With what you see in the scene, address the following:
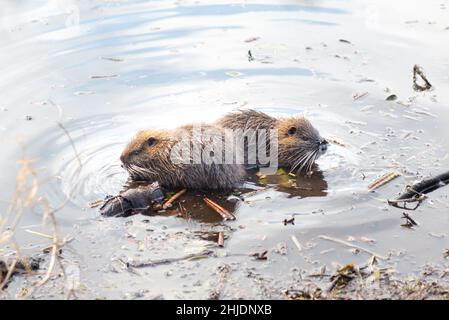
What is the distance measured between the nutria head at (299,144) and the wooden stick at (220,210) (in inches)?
42.5

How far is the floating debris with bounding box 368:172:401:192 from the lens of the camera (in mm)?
5516

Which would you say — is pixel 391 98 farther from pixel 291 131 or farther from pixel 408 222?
pixel 408 222

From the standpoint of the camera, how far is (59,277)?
437 centimetres

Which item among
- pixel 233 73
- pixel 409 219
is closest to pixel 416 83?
pixel 233 73

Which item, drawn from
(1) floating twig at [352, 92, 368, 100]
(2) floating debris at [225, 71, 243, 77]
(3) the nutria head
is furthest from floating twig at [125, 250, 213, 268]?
(2) floating debris at [225, 71, 243, 77]

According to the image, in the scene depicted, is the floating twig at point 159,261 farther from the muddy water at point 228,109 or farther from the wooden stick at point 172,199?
the wooden stick at point 172,199

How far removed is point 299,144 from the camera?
6164 millimetres

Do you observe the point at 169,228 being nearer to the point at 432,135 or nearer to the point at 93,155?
the point at 93,155

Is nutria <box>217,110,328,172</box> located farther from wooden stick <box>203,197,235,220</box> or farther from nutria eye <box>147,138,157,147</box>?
wooden stick <box>203,197,235,220</box>

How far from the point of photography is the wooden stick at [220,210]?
516 cm

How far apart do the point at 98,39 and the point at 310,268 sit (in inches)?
212

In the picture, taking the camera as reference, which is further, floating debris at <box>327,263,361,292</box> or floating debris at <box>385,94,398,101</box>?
floating debris at <box>385,94,398,101</box>

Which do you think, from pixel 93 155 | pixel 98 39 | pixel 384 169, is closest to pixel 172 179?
pixel 93 155

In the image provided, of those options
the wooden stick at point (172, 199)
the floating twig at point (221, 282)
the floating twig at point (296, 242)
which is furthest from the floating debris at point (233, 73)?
the floating twig at point (221, 282)
